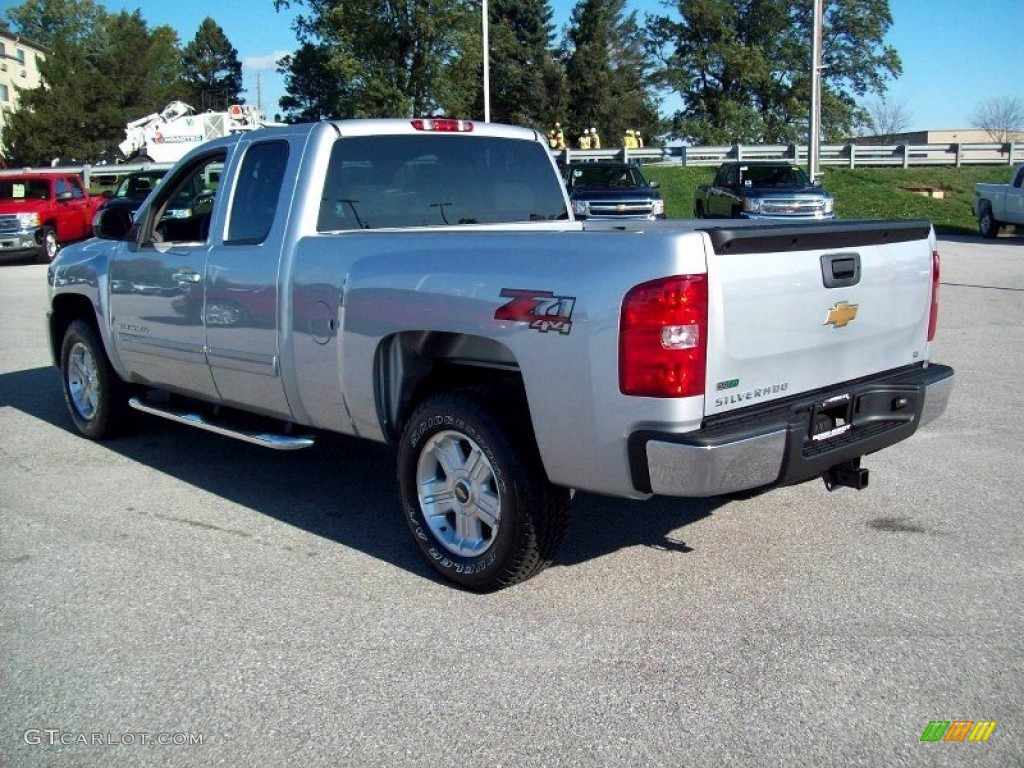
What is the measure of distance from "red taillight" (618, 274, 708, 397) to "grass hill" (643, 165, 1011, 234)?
85.0 ft

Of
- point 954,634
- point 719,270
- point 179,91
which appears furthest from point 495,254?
point 179,91

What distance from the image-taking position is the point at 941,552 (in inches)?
184

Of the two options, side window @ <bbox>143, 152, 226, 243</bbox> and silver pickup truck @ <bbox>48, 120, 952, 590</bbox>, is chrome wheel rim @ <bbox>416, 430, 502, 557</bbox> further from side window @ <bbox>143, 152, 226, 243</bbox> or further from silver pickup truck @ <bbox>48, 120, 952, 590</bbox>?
side window @ <bbox>143, 152, 226, 243</bbox>

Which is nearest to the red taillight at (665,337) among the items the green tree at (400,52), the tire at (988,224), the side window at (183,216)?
the side window at (183,216)

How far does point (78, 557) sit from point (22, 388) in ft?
15.7

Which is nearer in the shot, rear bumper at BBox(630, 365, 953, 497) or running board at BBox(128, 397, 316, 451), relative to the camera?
rear bumper at BBox(630, 365, 953, 497)

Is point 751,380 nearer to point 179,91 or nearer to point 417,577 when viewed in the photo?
point 417,577

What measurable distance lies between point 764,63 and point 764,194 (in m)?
41.8

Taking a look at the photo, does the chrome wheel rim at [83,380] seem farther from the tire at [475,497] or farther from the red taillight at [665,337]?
the red taillight at [665,337]

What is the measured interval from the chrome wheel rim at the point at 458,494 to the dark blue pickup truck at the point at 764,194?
1761cm

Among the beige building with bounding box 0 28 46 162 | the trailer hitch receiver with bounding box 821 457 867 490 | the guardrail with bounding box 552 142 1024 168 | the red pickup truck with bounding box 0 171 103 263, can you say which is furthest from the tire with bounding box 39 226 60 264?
the beige building with bounding box 0 28 46 162

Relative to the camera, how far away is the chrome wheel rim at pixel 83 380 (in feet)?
22.9

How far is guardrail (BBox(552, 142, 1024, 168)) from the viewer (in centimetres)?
3622

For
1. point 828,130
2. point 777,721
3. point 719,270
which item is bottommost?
point 777,721
